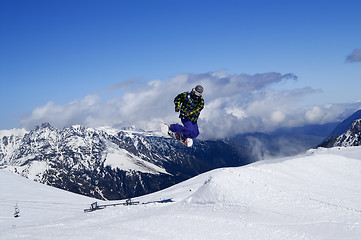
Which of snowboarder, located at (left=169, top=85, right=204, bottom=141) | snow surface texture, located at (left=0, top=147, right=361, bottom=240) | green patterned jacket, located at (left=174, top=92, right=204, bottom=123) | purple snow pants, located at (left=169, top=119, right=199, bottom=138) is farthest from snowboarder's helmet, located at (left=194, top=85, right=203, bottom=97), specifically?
snow surface texture, located at (left=0, top=147, right=361, bottom=240)

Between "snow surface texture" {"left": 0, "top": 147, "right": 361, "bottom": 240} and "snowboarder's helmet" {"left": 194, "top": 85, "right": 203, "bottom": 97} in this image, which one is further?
"snowboarder's helmet" {"left": 194, "top": 85, "right": 203, "bottom": 97}

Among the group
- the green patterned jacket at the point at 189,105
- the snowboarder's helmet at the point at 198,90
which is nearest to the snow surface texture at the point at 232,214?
the green patterned jacket at the point at 189,105

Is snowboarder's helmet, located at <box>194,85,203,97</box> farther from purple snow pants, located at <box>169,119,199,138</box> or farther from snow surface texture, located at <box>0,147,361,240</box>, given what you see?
snow surface texture, located at <box>0,147,361,240</box>

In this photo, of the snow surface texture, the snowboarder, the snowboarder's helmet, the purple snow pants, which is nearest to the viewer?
the snow surface texture

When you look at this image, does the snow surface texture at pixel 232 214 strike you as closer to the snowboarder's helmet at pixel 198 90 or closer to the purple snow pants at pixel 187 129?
the purple snow pants at pixel 187 129

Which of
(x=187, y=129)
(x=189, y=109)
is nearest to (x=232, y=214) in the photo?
(x=187, y=129)

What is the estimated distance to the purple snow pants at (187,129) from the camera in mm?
20438

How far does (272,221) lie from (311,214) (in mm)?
2687

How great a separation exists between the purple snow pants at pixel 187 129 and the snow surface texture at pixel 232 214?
3.65 m

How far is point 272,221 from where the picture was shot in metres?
15.0

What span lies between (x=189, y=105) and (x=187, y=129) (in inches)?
79.1

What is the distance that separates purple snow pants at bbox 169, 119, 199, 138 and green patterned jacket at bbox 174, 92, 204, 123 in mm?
483

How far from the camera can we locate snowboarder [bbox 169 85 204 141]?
62.8 feet


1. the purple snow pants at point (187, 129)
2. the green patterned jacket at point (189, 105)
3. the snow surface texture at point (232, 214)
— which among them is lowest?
the snow surface texture at point (232, 214)
